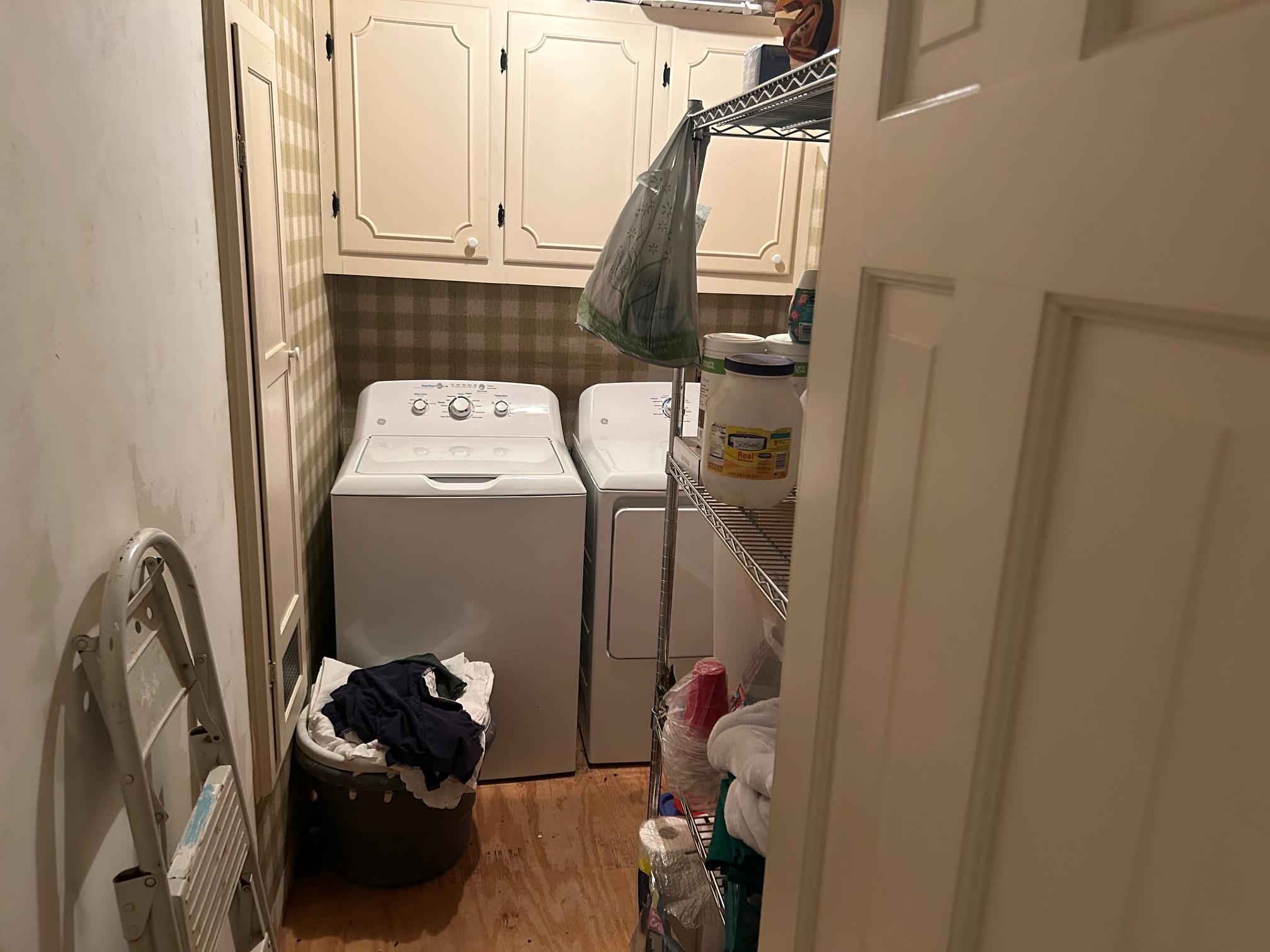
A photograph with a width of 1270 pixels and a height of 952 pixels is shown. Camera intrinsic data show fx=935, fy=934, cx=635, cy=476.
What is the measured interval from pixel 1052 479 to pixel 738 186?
8.00ft

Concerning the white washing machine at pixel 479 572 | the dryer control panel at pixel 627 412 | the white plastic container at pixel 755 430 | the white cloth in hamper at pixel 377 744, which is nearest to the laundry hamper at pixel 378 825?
the white cloth in hamper at pixel 377 744

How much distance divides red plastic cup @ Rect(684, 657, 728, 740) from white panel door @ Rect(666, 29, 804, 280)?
167 centimetres

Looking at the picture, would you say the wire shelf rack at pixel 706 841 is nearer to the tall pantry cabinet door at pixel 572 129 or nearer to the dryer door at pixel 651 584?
the dryer door at pixel 651 584

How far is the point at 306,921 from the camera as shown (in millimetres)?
2123

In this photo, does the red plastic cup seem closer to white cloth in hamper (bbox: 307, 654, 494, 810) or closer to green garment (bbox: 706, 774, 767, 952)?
green garment (bbox: 706, 774, 767, 952)

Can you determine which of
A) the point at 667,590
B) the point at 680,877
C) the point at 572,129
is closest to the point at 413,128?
the point at 572,129

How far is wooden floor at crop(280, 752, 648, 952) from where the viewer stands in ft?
6.84

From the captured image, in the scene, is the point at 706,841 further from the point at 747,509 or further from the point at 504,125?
the point at 504,125

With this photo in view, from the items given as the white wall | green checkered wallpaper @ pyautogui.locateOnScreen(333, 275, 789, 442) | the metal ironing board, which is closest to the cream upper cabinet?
green checkered wallpaper @ pyautogui.locateOnScreen(333, 275, 789, 442)

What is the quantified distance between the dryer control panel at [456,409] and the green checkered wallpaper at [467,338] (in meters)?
0.15

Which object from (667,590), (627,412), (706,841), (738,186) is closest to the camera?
(706,841)

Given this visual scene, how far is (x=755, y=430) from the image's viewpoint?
1.17 meters

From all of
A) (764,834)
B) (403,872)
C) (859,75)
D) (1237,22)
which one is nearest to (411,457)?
(403,872)

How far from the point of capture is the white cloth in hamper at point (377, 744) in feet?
6.73
